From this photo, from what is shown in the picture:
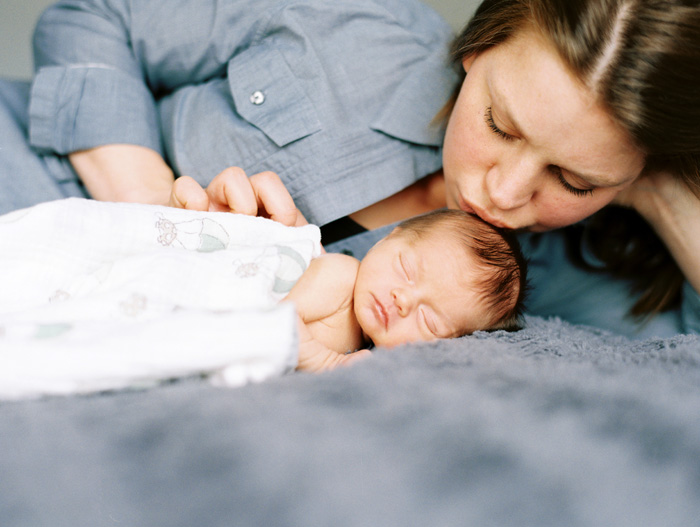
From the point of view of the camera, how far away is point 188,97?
1.17 m

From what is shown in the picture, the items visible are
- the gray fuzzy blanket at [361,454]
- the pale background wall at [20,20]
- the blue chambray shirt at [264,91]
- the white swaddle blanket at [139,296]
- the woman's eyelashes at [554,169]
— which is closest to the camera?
the gray fuzzy blanket at [361,454]

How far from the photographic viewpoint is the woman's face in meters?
0.75

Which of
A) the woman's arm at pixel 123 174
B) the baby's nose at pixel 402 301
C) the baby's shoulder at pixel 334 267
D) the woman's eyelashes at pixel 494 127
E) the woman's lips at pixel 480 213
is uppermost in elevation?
the woman's eyelashes at pixel 494 127

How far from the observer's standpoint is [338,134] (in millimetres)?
1090

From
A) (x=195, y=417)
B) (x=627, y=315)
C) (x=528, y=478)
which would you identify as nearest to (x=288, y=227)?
(x=195, y=417)

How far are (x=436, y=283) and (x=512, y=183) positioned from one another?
23 cm

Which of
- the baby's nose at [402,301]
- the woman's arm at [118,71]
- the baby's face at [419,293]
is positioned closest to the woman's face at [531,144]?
the baby's face at [419,293]

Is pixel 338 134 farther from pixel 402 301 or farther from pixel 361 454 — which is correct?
pixel 361 454

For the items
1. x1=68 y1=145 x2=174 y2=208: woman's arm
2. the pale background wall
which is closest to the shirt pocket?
x1=68 y1=145 x2=174 y2=208: woman's arm

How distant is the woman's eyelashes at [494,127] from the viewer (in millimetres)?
838

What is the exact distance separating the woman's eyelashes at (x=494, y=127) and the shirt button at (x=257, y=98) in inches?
20.3

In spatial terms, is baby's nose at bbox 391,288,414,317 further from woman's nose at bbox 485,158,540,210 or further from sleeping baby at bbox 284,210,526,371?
woman's nose at bbox 485,158,540,210

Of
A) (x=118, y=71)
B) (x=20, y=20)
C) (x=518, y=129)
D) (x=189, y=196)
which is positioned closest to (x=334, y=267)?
(x=189, y=196)

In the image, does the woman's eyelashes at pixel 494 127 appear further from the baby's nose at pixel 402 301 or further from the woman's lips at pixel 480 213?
the baby's nose at pixel 402 301
